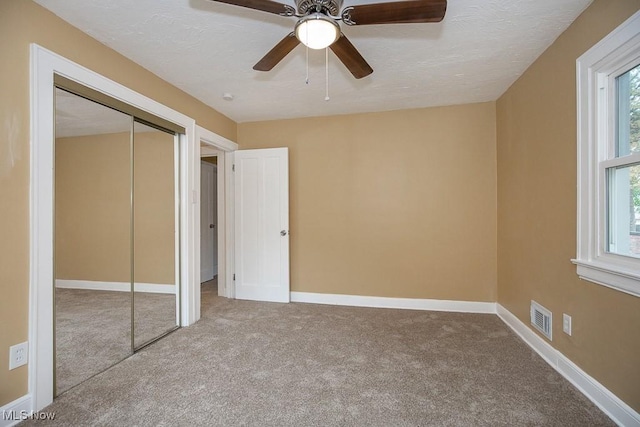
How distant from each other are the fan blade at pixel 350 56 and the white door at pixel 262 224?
1924mm

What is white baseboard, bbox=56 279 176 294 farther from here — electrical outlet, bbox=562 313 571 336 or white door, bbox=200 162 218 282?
electrical outlet, bbox=562 313 571 336

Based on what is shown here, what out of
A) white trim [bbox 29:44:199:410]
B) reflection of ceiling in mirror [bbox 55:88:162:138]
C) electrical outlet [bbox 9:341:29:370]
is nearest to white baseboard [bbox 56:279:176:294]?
white trim [bbox 29:44:199:410]

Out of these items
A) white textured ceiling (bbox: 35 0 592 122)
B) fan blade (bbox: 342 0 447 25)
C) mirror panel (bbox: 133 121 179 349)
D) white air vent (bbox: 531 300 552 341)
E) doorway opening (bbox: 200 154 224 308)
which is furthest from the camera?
doorway opening (bbox: 200 154 224 308)

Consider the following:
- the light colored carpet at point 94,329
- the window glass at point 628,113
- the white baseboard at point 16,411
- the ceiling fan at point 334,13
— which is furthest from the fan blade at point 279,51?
A: the white baseboard at point 16,411

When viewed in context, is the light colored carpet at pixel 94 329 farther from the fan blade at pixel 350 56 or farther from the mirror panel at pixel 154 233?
the fan blade at pixel 350 56

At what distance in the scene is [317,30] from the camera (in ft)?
4.91

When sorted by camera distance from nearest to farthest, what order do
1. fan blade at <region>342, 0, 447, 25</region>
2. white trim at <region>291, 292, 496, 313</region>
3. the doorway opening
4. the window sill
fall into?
fan blade at <region>342, 0, 447, 25</region> → the window sill → white trim at <region>291, 292, 496, 313</region> → the doorway opening

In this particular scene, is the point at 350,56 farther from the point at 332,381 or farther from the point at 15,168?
the point at 332,381

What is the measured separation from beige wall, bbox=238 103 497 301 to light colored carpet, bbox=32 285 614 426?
0.73 metres

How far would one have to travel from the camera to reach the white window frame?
5.30 ft

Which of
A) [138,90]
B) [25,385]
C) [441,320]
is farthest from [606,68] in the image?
[25,385]

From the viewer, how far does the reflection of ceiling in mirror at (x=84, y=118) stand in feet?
6.35

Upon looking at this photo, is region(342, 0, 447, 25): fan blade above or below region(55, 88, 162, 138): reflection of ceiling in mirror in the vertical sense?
above

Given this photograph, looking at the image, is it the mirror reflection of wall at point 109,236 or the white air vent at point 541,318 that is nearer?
the mirror reflection of wall at point 109,236
